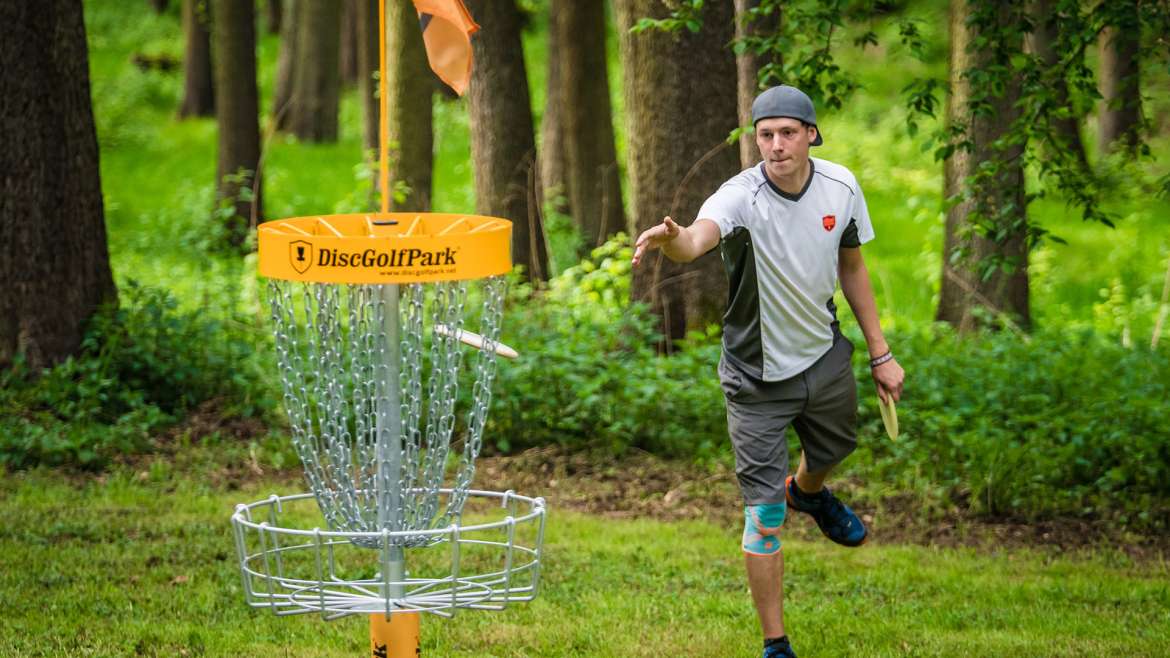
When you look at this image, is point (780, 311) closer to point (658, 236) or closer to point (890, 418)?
point (890, 418)

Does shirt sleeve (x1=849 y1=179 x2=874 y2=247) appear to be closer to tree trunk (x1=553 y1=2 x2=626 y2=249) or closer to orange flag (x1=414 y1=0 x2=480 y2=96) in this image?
orange flag (x1=414 y1=0 x2=480 y2=96)

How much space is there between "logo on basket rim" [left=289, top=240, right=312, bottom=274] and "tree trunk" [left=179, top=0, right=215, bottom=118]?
2566 cm

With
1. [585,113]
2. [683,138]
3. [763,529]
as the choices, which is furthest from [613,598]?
[585,113]

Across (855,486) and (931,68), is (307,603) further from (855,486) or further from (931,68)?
(931,68)

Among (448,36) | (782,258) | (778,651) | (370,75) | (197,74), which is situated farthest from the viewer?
(197,74)

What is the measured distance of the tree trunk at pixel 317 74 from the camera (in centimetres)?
2541

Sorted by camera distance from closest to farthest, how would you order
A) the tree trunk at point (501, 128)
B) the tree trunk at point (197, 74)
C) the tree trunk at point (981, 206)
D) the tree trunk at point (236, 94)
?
the tree trunk at point (981, 206)
the tree trunk at point (501, 128)
the tree trunk at point (236, 94)
the tree trunk at point (197, 74)

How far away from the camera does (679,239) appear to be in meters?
4.23

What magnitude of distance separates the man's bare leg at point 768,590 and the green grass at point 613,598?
529mm

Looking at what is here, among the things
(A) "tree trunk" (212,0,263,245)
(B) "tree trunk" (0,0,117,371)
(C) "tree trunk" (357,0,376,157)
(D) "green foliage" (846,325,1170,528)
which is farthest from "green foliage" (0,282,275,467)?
(A) "tree trunk" (212,0,263,245)

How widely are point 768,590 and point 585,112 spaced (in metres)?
10.6

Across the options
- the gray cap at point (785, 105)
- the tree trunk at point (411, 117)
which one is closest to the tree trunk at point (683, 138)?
the tree trunk at point (411, 117)

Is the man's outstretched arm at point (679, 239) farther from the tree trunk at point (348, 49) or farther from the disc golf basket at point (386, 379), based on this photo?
the tree trunk at point (348, 49)

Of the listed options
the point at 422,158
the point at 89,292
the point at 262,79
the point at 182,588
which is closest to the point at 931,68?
the point at 262,79
